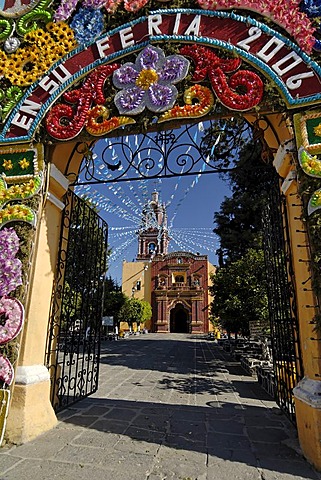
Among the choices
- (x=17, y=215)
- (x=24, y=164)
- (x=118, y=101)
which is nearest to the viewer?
(x=17, y=215)

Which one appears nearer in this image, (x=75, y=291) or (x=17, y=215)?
(x=17, y=215)

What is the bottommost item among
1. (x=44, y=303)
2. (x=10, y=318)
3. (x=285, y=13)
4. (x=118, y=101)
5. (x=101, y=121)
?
(x=10, y=318)

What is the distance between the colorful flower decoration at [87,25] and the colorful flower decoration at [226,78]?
1235 millimetres

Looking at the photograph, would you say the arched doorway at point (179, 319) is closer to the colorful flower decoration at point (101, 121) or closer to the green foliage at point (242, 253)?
the green foliage at point (242, 253)

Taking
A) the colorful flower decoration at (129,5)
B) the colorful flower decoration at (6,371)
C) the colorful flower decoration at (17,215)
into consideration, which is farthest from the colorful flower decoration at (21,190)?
the colorful flower decoration at (129,5)

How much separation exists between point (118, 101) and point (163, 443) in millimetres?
3786

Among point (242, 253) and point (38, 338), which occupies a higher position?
point (242, 253)

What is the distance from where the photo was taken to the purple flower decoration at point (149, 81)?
12.3ft

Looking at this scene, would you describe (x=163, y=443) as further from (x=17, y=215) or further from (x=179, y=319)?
(x=179, y=319)

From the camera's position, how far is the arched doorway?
4243cm

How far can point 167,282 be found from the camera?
41719 millimetres

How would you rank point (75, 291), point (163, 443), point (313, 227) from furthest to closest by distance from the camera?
point (75, 291), point (163, 443), point (313, 227)

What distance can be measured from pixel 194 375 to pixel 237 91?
7.10m

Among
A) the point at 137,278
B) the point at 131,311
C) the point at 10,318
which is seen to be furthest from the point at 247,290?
the point at 137,278
